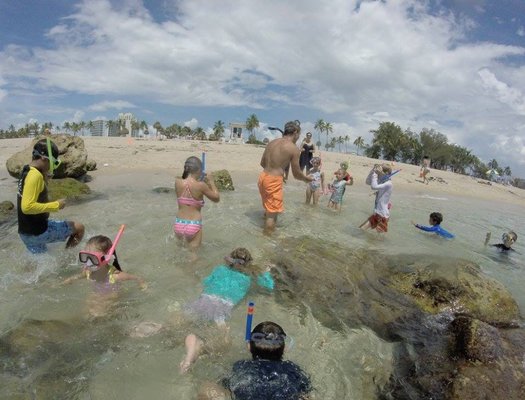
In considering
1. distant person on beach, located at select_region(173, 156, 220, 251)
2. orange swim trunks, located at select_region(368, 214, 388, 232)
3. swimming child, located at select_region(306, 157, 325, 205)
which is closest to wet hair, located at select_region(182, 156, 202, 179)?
distant person on beach, located at select_region(173, 156, 220, 251)

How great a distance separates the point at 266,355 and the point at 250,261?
2.41 metres

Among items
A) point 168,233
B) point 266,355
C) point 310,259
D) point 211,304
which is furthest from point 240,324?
point 168,233

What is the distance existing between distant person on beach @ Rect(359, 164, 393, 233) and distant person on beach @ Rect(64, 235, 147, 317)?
17.7 ft

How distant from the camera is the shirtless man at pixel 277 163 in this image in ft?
24.0

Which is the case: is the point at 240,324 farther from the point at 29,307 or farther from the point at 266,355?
the point at 29,307

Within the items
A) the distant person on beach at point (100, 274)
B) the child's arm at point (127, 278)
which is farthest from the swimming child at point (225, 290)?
the distant person on beach at point (100, 274)

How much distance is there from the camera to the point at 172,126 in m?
96.8

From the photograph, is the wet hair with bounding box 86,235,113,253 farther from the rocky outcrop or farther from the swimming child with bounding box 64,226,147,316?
the rocky outcrop

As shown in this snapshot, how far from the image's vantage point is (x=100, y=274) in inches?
178

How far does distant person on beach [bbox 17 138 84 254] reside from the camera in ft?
14.9

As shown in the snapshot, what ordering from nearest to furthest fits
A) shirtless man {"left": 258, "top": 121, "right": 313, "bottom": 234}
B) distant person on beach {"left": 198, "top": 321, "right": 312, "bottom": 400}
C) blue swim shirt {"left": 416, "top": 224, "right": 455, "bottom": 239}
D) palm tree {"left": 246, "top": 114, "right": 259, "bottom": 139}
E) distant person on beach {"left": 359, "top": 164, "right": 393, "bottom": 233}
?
1. distant person on beach {"left": 198, "top": 321, "right": 312, "bottom": 400}
2. shirtless man {"left": 258, "top": 121, "right": 313, "bottom": 234}
3. distant person on beach {"left": 359, "top": 164, "right": 393, "bottom": 233}
4. blue swim shirt {"left": 416, "top": 224, "right": 455, "bottom": 239}
5. palm tree {"left": 246, "top": 114, "right": 259, "bottom": 139}

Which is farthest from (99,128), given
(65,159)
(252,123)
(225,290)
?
(225,290)

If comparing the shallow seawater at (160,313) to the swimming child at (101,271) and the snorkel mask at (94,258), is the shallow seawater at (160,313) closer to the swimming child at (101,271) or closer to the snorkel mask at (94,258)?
the swimming child at (101,271)

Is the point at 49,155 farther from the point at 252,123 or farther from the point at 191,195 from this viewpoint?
the point at 252,123
